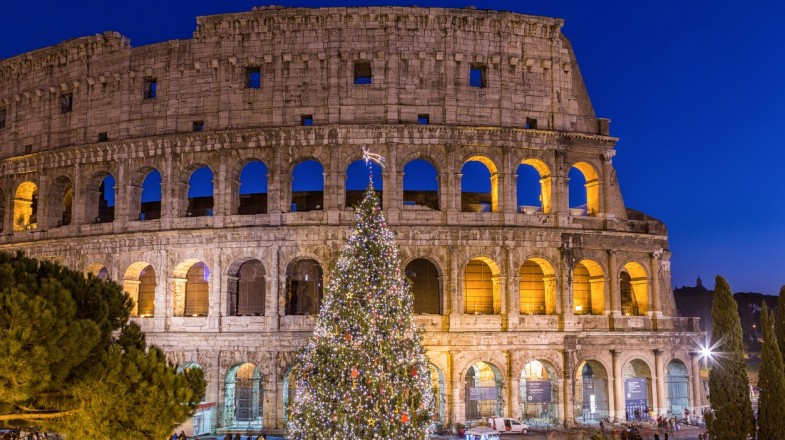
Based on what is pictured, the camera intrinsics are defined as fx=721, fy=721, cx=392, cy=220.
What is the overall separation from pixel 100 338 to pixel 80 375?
0.74 meters

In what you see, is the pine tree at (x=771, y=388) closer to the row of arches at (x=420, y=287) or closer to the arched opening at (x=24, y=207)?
the row of arches at (x=420, y=287)

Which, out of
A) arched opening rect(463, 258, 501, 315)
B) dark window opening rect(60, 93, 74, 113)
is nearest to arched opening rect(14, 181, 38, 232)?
dark window opening rect(60, 93, 74, 113)

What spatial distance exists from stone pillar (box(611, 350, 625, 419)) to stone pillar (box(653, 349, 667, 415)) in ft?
5.27

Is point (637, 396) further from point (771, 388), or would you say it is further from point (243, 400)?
point (243, 400)

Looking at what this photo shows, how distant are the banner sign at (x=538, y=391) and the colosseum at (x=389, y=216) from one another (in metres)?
0.49

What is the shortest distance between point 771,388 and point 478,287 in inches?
574

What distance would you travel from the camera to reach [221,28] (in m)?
31.2

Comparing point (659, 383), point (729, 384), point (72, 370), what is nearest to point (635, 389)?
point (659, 383)

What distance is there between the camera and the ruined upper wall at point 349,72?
30.2 metres

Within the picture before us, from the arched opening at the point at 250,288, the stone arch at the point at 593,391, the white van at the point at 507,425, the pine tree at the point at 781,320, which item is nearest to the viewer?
the pine tree at the point at 781,320

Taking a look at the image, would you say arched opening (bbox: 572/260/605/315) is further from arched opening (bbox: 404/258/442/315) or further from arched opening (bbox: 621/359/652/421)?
arched opening (bbox: 404/258/442/315)

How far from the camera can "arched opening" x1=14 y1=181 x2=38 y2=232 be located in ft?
113

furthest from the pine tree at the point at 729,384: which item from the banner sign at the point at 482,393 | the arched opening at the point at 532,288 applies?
the arched opening at the point at 532,288

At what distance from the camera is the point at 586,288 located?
32.1 metres
